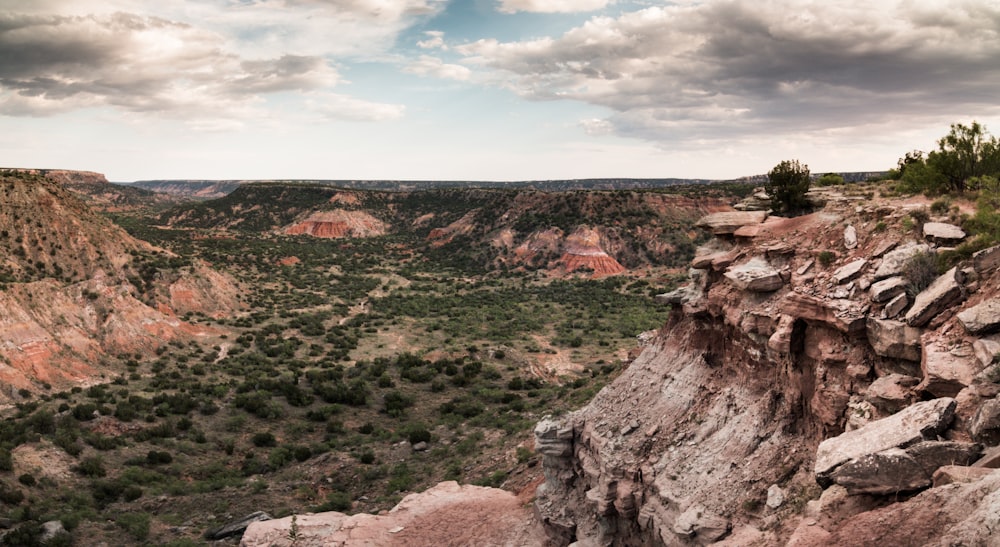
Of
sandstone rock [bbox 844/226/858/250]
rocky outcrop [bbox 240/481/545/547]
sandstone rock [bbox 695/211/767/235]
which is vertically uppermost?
sandstone rock [bbox 695/211/767/235]

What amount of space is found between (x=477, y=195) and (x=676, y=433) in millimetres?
131469

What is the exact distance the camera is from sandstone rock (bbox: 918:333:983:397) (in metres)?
8.70

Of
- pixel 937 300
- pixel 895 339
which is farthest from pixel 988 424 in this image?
pixel 937 300

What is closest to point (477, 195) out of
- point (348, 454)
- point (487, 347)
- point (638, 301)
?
point (638, 301)

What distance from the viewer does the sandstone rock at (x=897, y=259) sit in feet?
36.1

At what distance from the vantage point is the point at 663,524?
12.8 metres

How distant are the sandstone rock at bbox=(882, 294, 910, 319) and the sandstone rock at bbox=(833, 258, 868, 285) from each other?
129cm

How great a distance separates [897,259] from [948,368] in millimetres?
3053

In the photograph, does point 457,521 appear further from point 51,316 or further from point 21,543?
point 51,316

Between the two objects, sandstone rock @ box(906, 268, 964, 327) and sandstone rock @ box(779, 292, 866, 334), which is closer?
sandstone rock @ box(906, 268, 964, 327)

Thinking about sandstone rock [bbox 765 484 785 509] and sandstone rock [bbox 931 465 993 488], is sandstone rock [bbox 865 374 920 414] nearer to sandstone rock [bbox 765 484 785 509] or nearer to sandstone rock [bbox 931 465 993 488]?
sandstone rock [bbox 931 465 993 488]

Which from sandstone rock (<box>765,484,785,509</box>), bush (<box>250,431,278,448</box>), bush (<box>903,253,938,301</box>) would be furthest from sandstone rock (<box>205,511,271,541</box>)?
bush (<box>903,253,938,301</box>)

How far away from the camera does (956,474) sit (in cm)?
714

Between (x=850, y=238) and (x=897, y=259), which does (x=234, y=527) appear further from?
(x=897, y=259)
